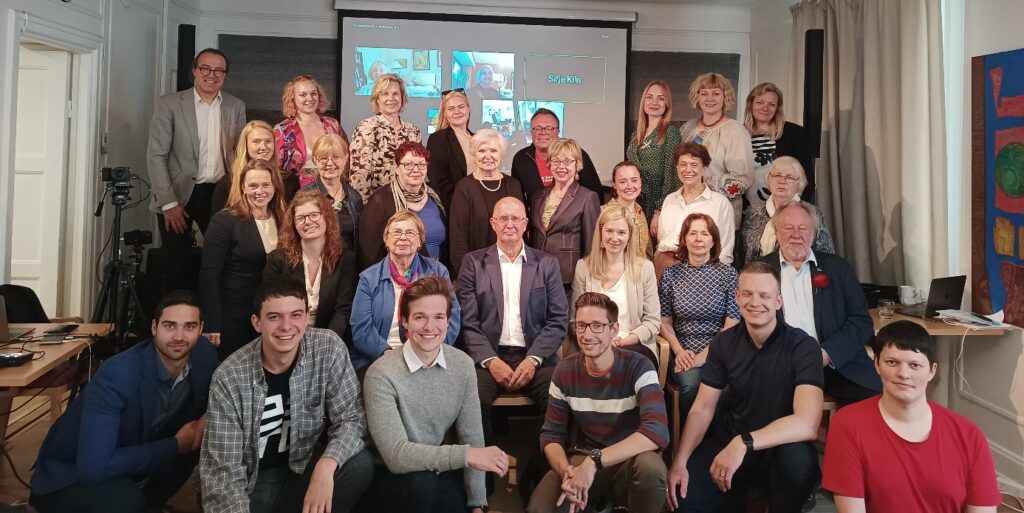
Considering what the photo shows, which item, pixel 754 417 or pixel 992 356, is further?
pixel 992 356

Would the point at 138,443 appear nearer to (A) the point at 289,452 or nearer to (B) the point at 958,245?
(A) the point at 289,452

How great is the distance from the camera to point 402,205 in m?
3.85

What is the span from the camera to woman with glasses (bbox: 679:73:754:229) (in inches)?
171

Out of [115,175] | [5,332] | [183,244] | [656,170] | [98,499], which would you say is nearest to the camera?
[98,499]

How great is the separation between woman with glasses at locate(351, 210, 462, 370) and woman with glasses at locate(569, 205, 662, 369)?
67cm

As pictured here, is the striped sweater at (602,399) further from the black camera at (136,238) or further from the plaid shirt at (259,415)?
the black camera at (136,238)

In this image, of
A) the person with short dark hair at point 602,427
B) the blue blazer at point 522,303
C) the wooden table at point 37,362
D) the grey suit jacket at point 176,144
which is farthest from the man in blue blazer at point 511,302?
the grey suit jacket at point 176,144

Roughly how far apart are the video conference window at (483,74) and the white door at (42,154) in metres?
2.80

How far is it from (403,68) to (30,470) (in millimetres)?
4033

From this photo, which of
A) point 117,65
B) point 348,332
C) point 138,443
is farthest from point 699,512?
point 117,65

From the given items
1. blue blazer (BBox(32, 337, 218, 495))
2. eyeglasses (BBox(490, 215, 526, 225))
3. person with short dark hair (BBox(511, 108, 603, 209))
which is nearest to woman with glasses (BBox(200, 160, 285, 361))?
blue blazer (BBox(32, 337, 218, 495))

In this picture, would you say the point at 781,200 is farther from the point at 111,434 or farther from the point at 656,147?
the point at 111,434

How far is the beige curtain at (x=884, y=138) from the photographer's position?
13.5 feet

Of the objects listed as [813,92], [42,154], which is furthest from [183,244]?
[813,92]
